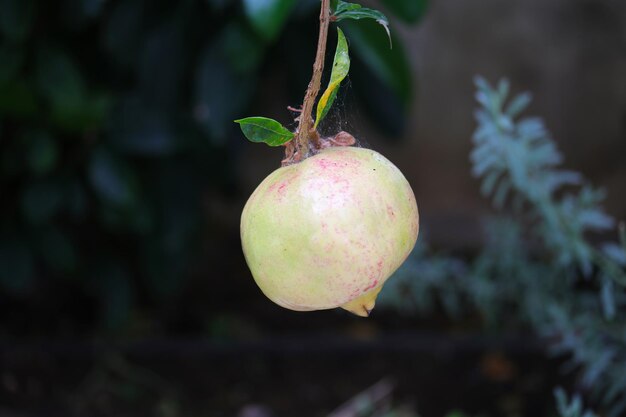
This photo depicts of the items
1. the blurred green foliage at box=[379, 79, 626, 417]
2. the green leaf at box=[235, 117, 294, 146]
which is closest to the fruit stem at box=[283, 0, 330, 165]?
the green leaf at box=[235, 117, 294, 146]

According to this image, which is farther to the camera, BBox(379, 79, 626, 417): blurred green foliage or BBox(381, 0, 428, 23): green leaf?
BBox(381, 0, 428, 23): green leaf

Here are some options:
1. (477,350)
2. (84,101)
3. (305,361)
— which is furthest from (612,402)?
(84,101)

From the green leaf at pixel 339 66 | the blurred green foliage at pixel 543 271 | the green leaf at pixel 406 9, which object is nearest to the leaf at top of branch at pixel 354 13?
the green leaf at pixel 339 66

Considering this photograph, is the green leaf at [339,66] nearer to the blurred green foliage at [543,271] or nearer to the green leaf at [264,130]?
the green leaf at [264,130]

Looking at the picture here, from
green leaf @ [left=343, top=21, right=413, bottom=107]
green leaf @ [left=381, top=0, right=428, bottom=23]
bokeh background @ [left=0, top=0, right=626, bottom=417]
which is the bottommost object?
bokeh background @ [left=0, top=0, right=626, bottom=417]

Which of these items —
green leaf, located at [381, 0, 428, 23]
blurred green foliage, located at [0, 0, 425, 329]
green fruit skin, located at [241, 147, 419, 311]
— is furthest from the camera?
blurred green foliage, located at [0, 0, 425, 329]

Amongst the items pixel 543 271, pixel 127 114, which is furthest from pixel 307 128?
pixel 127 114

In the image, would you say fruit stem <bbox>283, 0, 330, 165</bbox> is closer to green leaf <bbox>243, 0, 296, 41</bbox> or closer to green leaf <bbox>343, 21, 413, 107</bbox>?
green leaf <bbox>243, 0, 296, 41</bbox>

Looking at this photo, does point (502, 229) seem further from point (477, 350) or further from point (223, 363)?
point (223, 363)
